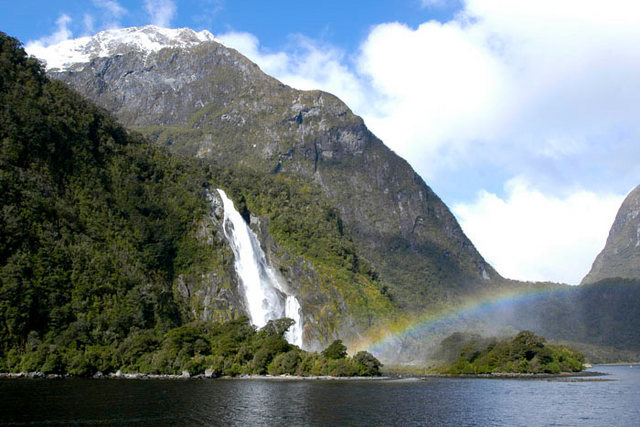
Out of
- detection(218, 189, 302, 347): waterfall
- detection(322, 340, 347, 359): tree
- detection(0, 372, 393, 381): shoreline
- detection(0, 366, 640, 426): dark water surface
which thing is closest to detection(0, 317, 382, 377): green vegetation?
detection(322, 340, 347, 359): tree

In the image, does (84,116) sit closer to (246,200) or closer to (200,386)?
(246,200)

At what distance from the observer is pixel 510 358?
123 m

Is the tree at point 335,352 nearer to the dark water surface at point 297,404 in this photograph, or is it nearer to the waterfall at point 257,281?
the dark water surface at point 297,404

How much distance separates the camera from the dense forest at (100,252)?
9594 cm

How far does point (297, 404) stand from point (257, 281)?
86347 millimetres

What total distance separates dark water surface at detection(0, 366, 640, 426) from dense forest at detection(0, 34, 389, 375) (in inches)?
568

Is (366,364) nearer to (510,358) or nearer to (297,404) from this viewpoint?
(510,358)

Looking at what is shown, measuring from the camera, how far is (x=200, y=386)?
78.1m

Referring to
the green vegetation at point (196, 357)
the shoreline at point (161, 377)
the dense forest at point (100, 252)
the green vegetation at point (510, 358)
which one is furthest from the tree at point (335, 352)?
the green vegetation at point (510, 358)

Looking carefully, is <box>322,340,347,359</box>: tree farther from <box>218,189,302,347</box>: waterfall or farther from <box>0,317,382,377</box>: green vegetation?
<box>218,189,302,347</box>: waterfall

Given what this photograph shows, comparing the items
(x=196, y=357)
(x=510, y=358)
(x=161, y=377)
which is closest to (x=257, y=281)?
(x=196, y=357)

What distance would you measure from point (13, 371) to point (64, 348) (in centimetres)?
821

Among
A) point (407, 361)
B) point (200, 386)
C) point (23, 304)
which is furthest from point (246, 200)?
point (200, 386)

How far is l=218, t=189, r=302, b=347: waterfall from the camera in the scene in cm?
14038
